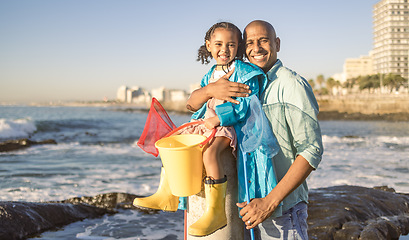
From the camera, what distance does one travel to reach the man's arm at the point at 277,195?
1.74 meters

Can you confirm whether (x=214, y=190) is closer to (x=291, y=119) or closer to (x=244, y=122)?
(x=244, y=122)

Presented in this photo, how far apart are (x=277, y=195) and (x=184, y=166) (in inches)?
19.6

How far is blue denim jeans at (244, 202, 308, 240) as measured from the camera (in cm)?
191

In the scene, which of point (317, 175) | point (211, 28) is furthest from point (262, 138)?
point (317, 175)

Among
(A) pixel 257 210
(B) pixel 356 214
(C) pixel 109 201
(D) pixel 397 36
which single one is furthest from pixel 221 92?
(D) pixel 397 36

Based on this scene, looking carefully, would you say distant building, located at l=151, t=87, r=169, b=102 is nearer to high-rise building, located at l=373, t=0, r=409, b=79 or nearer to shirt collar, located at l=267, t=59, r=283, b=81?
high-rise building, located at l=373, t=0, r=409, b=79

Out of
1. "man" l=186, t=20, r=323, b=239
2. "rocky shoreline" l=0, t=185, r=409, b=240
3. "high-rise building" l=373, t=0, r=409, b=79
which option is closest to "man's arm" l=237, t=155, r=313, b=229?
"man" l=186, t=20, r=323, b=239

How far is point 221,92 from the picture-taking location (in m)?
1.98

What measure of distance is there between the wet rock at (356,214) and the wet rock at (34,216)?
3.70m

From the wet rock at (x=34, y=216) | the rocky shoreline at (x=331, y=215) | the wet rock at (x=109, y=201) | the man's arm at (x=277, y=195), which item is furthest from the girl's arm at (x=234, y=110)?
the wet rock at (x=109, y=201)

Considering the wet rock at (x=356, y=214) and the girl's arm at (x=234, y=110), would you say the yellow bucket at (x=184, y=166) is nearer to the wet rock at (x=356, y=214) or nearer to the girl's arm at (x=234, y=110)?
the girl's arm at (x=234, y=110)

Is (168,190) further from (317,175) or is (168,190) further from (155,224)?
(317,175)

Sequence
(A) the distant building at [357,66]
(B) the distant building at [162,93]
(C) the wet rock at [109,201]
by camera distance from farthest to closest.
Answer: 1. (B) the distant building at [162,93]
2. (A) the distant building at [357,66]
3. (C) the wet rock at [109,201]

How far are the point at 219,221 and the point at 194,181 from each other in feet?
0.81
